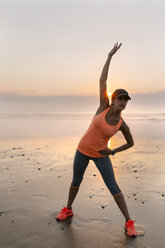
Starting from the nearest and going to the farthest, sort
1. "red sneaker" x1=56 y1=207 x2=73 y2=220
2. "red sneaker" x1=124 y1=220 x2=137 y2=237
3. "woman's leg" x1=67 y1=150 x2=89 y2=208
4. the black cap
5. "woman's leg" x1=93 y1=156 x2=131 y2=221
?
1. the black cap
2. "red sneaker" x1=124 y1=220 x2=137 y2=237
3. "woman's leg" x1=93 y1=156 x2=131 y2=221
4. "woman's leg" x1=67 y1=150 x2=89 y2=208
5. "red sneaker" x1=56 y1=207 x2=73 y2=220

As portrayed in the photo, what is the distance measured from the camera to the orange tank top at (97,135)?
467 cm

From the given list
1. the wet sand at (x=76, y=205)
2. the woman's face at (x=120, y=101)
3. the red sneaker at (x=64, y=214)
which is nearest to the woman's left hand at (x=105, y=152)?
the woman's face at (x=120, y=101)

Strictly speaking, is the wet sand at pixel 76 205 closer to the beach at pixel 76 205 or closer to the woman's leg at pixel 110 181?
the beach at pixel 76 205

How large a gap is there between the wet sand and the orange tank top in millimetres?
1555

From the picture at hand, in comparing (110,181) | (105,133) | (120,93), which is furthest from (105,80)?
(110,181)

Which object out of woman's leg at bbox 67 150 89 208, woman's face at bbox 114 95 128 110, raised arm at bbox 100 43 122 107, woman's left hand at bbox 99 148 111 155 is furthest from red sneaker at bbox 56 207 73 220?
woman's face at bbox 114 95 128 110

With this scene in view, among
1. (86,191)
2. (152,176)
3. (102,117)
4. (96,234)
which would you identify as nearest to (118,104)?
(102,117)

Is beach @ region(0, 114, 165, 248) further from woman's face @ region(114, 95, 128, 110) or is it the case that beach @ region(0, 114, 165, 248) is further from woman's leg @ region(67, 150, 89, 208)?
woman's face @ region(114, 95, 128, 110)

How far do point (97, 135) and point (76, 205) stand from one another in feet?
7.44

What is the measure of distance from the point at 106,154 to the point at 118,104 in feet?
3.39

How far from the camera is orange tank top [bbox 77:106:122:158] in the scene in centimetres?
467

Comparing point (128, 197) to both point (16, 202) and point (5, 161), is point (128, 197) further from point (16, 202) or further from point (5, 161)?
point (5, 161)

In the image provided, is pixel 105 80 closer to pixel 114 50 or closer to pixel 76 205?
pixel 114 50

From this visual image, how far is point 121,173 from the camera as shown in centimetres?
873
